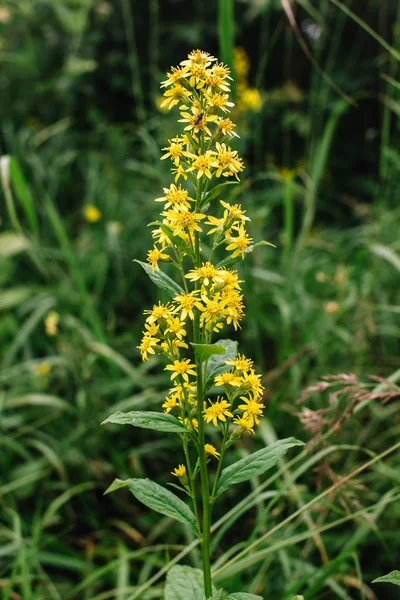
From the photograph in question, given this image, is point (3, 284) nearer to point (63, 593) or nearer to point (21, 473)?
point (21, 473)

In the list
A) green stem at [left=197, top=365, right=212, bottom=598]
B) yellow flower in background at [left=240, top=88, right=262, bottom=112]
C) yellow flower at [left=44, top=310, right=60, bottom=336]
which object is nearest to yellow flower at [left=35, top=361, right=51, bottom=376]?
yellow flower at [left=44, top=310, right=60, bottom=336]

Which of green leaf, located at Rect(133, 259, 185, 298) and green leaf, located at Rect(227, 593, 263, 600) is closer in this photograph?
green leaf, located at Rect(227, 593, 263, 600)

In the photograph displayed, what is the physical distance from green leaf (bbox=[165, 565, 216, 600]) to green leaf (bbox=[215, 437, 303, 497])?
0.24 m

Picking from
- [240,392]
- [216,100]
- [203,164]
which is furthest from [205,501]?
[216,100]

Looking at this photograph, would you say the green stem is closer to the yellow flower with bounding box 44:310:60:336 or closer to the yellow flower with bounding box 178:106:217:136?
the yellow flower with bounding box 178:106:217:136

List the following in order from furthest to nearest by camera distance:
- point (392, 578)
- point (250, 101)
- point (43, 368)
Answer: point (250, 101) → point (43, 368) → point (392, 578)

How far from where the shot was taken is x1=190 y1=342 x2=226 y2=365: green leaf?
101 centimetres

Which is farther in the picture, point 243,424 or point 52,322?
point 52,322

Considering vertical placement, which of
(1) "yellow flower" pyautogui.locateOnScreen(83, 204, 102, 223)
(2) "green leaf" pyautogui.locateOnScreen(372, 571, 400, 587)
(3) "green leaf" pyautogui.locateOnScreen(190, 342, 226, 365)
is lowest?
(2) "green leaf" pyautogui.locateOnScreen(372, 571, 400, 587)

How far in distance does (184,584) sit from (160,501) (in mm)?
213

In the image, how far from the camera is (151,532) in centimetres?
222

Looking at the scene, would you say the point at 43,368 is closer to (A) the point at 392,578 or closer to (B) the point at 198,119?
(B) the point at 198,119

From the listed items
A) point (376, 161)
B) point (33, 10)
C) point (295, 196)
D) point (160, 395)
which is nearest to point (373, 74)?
point (376, 161)

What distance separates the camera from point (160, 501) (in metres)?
1.16
